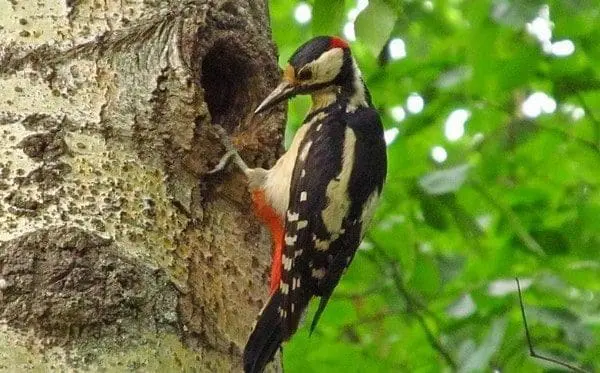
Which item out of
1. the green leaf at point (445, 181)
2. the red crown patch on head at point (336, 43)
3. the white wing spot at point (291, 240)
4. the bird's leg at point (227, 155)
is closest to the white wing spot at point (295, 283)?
the white wing spot at point (291, 240)

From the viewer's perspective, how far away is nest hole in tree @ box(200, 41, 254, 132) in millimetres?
2684

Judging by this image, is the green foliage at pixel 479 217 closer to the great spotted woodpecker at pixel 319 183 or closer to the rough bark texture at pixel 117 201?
the great spotted woodpecker at pixel 319 183

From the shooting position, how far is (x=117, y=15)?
7.33 ft

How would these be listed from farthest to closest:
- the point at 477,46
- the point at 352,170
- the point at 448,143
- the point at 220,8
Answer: the point at 448,143
the point at 477,46
the point at 352,170
the point at 220,8

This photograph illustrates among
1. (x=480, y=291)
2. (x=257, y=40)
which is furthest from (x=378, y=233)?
(x=257, y=40)

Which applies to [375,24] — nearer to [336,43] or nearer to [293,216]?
[336,43]

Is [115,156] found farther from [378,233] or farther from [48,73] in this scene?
[378,233]

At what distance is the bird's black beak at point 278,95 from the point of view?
2654 millimetres

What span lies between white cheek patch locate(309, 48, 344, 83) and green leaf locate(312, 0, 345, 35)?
30cm

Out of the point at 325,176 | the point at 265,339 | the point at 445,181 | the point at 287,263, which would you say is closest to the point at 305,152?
the point at 325,176

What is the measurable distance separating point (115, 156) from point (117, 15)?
1.35 feet

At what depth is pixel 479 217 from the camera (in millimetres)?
4660

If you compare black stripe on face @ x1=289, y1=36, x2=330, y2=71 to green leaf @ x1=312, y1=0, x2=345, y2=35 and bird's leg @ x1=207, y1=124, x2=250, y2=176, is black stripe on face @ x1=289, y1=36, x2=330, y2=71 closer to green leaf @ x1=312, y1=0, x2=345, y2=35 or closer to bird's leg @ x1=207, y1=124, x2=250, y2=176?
green leaf @ x1=312, y1=0, x2=345, y2=35

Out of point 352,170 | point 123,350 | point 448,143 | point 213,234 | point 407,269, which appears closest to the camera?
point 123,350
